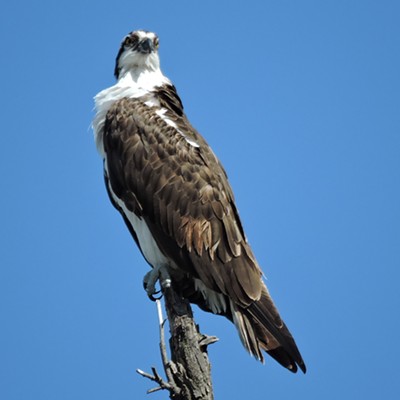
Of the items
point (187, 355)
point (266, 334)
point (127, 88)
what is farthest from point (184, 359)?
point (127, 88)

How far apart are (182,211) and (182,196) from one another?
0.14 meters

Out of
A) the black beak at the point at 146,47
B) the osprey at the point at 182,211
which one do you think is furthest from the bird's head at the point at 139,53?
the osprey at the point at 182,211

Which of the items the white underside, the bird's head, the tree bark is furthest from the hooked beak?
the tree bark

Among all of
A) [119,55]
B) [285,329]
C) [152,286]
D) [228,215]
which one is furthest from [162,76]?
[285,329]

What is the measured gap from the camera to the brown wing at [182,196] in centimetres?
670

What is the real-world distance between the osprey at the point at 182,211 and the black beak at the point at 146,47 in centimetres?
75

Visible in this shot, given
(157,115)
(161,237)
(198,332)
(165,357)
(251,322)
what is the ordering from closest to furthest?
1. (165,357)
2. (198,332)
3. (251,322)
4. (161,237)
5. (157,115)

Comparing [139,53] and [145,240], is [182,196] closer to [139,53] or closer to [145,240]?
[145,240]

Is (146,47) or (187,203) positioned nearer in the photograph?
(187,203)

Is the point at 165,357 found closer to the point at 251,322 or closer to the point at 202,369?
the point at 202,369

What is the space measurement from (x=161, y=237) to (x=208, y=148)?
100cm

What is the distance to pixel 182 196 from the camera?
22.7 feet

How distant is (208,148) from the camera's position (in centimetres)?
730

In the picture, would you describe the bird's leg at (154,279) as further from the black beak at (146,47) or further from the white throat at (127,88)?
the black beak at (146,47)
